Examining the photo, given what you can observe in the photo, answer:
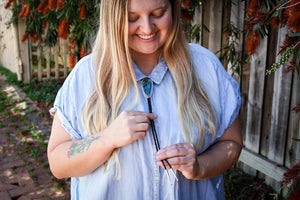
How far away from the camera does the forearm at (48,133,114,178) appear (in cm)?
120

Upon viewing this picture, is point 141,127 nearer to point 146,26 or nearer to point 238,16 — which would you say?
point 146,26

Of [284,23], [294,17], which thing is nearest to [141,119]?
[294,17]

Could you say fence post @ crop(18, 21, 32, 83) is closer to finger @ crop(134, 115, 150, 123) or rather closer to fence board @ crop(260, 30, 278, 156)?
fence board @ crop(260, 30, 278, 156)

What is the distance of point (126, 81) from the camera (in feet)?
4.25

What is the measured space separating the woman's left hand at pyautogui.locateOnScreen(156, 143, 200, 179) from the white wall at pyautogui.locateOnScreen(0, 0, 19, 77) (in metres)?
7.86

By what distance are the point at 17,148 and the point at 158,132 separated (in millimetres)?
3820

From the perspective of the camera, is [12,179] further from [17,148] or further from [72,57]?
[72,57]

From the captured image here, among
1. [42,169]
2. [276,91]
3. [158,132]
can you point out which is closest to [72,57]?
[42,169]

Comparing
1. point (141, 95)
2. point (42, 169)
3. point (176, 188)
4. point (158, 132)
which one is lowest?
point (42, 169)

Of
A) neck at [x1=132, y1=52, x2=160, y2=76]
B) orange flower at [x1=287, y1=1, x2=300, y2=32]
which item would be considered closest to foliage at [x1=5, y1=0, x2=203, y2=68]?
neck at [x1=132, y1=52, x2=160, y2=76]

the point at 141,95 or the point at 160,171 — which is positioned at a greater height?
the point at 141,95

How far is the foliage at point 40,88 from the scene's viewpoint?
6.82 m

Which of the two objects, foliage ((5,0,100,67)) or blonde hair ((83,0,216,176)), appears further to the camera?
foliage ((5,0,100,67))

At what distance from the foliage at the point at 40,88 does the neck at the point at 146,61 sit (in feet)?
17.4
